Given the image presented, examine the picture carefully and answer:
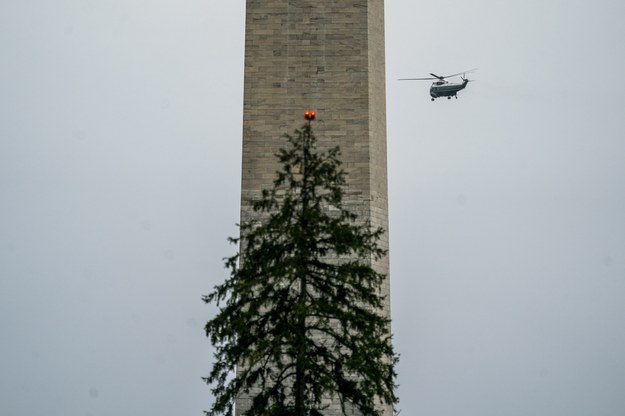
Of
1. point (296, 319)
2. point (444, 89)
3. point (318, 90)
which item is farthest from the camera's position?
point (444, 89)

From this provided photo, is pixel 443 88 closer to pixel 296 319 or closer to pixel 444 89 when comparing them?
pixel 444 89

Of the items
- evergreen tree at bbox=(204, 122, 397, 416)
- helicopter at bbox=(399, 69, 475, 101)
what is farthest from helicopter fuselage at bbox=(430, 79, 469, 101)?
evergreen tree at bbox=(204, 122, 397, 416)

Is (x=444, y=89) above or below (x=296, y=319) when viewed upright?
above

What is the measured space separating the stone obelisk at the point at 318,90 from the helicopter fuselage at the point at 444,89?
79.8 feet

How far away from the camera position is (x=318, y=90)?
94.2 ft

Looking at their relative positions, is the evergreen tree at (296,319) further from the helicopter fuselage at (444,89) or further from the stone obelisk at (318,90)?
the helicopter fuselage at (444,89)

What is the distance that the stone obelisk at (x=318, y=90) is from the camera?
28.3 meters

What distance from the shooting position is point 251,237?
18.2 meters

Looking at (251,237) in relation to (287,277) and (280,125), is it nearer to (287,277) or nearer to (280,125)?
(287,277)

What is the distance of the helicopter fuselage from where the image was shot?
175 ft

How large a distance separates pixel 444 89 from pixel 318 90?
26.6 metres

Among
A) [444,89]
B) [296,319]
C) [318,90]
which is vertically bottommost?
[296,319]

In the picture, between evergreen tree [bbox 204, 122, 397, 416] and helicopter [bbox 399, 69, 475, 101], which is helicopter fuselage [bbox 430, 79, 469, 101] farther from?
evergreen tree [bbox 204, 122, 397, 416]

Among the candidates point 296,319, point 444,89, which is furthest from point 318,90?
point 444,89
